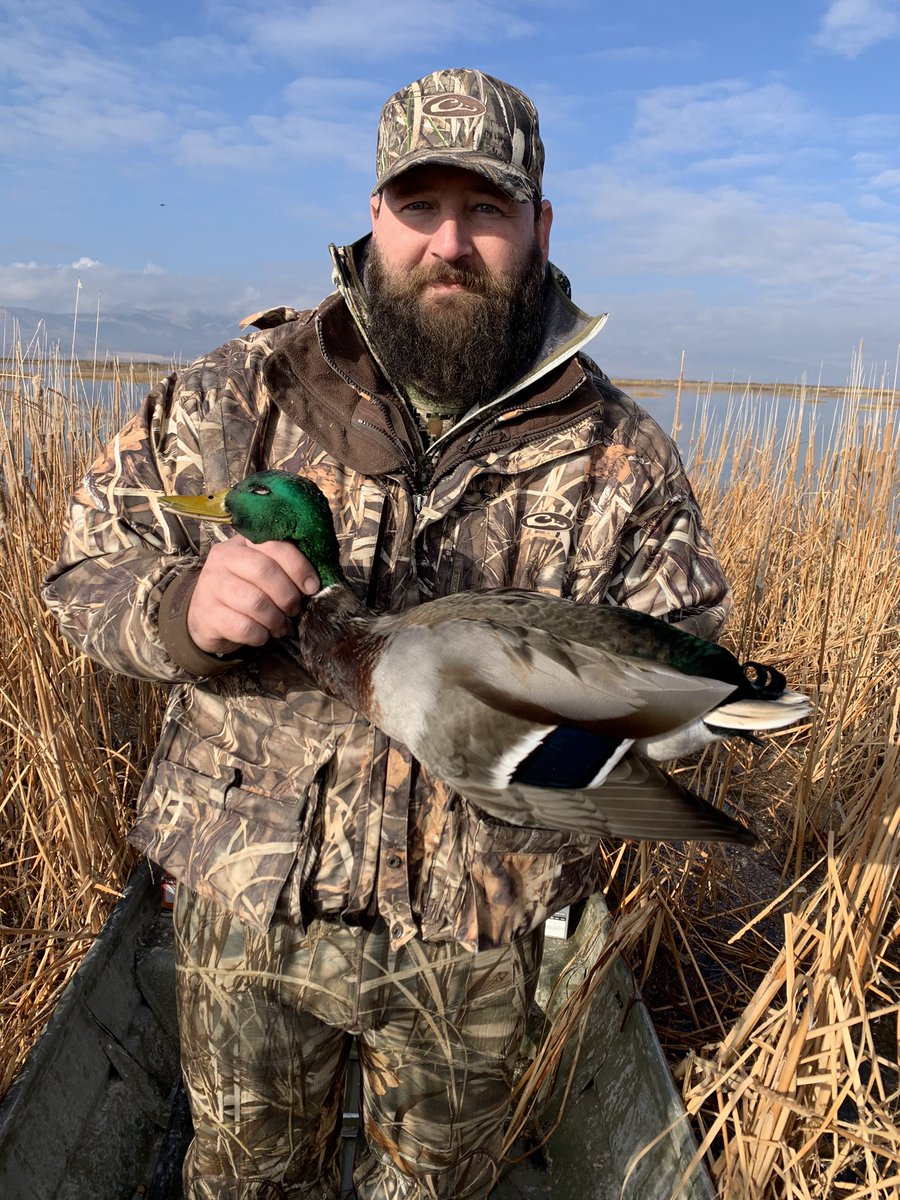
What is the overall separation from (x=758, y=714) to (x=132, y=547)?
1.35 metres

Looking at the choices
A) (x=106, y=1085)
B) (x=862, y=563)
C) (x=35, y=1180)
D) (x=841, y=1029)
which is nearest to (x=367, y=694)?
(x=841, y=1029)

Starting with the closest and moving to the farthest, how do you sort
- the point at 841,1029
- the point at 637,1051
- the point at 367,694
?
the point at 367,694 < the point at 841,1029 < the point at 637,1051

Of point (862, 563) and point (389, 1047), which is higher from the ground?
point (862, 563)

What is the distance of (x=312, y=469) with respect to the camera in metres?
1.97

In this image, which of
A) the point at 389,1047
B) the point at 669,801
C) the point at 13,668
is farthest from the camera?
the point at 13,668

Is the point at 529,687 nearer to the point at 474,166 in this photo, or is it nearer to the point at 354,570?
the point at 354,570

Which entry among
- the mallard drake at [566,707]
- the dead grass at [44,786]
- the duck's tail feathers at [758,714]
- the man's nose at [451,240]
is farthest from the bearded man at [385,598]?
the dead grass at [44,786]

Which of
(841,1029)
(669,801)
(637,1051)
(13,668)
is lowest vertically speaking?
(637,1051)

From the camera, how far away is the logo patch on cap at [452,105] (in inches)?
79.4

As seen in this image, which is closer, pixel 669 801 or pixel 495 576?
pixel 669 801

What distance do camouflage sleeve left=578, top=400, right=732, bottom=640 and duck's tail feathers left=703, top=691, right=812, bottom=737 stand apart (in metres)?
0.50

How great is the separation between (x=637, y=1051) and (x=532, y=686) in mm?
1462

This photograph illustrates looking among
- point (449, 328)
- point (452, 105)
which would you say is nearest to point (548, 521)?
point (449, 328)

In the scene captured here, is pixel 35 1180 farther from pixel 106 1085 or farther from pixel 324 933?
pixel 324 933
